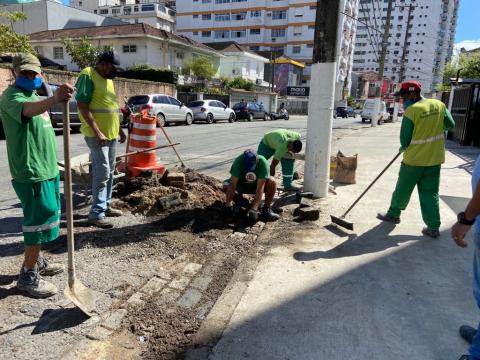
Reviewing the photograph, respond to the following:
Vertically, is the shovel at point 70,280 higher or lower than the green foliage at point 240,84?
lower

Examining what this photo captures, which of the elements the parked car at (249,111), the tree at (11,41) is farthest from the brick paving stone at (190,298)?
the parked car at (249,111)

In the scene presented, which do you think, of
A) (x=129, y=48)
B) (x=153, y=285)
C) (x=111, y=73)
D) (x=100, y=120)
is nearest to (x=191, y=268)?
(x=153, y=285)

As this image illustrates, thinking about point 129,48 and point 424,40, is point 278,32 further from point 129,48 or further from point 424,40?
point 424,40

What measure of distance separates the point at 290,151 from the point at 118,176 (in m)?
2.70

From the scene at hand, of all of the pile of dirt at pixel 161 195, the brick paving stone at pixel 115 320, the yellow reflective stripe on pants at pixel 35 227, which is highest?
the yellow reflective stripe on pants at pixel 35 227

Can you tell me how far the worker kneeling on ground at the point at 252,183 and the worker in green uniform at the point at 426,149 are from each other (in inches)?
69.2

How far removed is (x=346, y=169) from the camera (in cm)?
759

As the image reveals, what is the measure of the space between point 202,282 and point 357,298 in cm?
137

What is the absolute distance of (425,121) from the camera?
15.3 feet

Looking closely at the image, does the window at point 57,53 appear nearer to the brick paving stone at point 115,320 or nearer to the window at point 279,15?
the brick paving stone at point 115,320

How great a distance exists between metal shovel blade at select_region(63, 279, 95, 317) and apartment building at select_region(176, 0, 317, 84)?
6595 cm

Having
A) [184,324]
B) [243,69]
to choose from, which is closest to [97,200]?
[184,324]

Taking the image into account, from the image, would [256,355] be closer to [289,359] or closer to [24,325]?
[289,359]

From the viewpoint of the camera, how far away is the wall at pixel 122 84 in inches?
634
